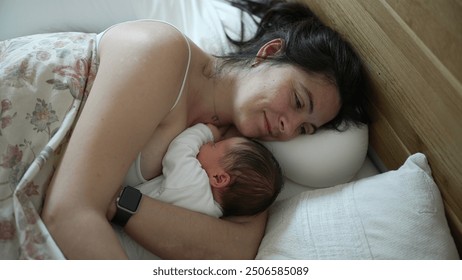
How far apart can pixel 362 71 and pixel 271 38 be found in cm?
28

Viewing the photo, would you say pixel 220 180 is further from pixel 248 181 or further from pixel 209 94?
pixel 209 94

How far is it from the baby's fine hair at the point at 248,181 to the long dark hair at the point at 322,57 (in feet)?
0.83

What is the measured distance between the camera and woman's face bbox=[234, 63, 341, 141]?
1.18 m

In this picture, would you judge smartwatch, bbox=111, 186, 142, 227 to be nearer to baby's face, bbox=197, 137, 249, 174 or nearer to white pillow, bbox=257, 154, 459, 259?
baby's face, bbox=197, 137, 249, 174

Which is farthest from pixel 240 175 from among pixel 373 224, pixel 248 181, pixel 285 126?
pixel 373 224

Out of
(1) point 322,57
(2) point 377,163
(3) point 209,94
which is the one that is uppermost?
(1) point 322,57

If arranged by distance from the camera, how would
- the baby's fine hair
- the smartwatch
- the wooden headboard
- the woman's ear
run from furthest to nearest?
the woman's ear
the baby's fine hair
the smartwatch
the wooden headboard

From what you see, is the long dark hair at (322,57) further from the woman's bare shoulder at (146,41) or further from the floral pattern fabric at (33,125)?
the floral pattern fabric at (33,125)

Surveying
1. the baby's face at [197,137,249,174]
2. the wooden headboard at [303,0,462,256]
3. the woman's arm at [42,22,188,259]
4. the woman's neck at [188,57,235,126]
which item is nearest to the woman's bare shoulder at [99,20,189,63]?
the woman's arm at [42,22,188,259]

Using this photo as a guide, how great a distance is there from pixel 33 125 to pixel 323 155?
764mm

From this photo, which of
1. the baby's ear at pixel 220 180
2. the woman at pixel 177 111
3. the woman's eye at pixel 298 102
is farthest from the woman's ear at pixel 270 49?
the baby's ear at pixel 220 180

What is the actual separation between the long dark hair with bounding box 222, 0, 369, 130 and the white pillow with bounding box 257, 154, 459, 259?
23 centimetres

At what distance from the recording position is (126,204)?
104cm
